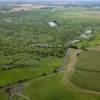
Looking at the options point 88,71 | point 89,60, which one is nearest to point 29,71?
point 88,71

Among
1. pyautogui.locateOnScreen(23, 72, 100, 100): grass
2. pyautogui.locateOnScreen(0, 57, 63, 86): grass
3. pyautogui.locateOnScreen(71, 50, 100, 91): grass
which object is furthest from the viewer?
pyautogui.locateOnScreen(0, 57, 63, 86): grass

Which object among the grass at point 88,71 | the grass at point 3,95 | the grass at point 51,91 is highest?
the grass at point 88,71

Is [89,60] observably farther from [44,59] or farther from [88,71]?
[44,59]

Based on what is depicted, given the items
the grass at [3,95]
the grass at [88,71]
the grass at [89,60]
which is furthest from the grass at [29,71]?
the grass at [88,71]

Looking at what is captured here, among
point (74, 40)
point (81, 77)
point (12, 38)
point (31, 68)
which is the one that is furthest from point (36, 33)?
point (81, 77)

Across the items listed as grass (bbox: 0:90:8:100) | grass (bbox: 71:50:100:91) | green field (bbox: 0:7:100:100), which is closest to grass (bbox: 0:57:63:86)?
green field (bbox: 0:7:100:100)

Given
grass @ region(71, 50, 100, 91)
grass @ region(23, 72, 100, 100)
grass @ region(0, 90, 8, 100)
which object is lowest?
grass @ region(0, 90, 8, 100)

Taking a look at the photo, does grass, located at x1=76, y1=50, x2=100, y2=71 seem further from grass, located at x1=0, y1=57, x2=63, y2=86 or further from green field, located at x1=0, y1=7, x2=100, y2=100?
grass, located at x1=0, y1=57, x2=63, y2=86

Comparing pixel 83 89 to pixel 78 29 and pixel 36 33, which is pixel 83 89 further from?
pixel 78 29

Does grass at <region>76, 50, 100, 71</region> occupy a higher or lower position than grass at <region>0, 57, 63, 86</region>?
higher

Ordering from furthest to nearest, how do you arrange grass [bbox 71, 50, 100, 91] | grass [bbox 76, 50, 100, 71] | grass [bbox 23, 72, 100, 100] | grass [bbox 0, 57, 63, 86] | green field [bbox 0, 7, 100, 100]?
1. grass [bbox 76, 50, 100, 71]
2. grass [bbox 0, 57, 63, 86]
3. grass [bbox 71, 50, 100, 91]
4. green field [bbox 0, 7, 100, 100]
5. grass [bbox 23, 72, 100, 100]

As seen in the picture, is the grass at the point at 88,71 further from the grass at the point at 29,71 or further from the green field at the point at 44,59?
the grass at the point at 29,71

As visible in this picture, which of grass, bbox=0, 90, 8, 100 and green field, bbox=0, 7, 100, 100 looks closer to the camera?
grass, bbox=0, 90, 8, 100

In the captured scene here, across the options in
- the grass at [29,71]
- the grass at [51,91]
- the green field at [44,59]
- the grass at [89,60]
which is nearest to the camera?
the grass at [51,91]
